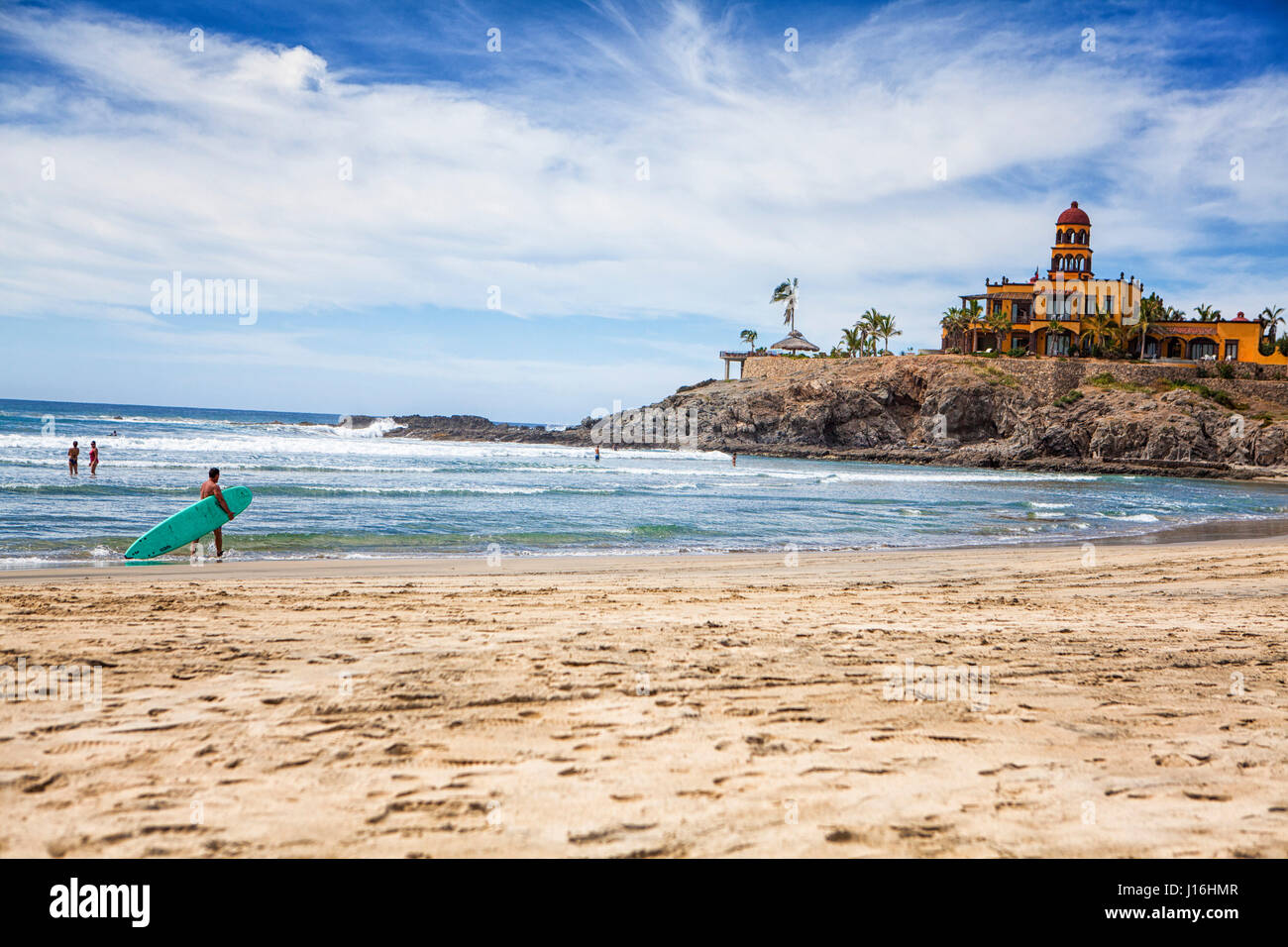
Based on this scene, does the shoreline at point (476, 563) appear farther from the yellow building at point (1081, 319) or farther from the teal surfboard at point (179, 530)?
the yellow building at point (1081, 319)

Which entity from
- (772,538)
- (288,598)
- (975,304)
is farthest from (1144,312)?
(288,598)

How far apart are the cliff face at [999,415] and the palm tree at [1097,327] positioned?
4214mm

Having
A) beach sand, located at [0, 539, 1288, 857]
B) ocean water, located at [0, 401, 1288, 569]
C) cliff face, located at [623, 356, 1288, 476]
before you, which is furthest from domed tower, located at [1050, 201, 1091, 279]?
beach sand, located at [0, 539, 1288, 857]

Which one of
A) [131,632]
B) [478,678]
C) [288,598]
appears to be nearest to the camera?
[478,678]

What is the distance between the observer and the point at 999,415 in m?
65.1

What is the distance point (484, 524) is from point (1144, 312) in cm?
7022

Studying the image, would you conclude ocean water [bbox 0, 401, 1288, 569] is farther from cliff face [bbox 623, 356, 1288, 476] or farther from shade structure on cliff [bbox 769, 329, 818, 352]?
shade structure on cliff [bbox 769, 329, 818, 352]

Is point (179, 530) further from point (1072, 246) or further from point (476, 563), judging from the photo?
point (1072, 246)

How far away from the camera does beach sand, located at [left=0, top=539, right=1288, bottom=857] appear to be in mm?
3107

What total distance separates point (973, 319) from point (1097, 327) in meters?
10.2

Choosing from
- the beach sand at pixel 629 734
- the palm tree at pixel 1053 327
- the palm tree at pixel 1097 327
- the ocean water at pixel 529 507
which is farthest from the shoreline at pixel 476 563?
the palm tree at pixel 1097 327

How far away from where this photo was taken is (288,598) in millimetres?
8383

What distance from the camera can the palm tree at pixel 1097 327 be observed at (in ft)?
221
